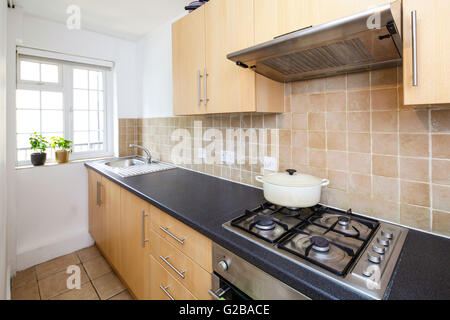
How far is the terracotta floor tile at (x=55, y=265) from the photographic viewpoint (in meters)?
2.17

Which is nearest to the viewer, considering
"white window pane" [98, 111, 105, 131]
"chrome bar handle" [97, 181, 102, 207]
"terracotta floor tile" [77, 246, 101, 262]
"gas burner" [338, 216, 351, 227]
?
"gas burner" [338, 216, 351, 227]

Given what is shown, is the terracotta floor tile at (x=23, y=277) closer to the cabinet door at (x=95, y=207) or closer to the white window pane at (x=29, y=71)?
the cabinet door at (x=95, y=207)

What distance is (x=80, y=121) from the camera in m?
2.71

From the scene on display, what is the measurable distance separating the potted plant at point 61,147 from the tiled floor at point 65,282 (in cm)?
106

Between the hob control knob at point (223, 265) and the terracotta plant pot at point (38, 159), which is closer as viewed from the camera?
the hob control knob at point (223, 265)

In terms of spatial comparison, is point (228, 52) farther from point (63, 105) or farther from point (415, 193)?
point (63, 105)

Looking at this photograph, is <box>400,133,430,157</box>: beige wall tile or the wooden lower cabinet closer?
<box>400,133,430,157</box>: beige wall tile

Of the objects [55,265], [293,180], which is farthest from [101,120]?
[293,180]

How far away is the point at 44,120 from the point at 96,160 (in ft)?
2.14

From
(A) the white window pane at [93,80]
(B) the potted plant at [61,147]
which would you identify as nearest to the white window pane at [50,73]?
(A) the white window pane at [93,80]

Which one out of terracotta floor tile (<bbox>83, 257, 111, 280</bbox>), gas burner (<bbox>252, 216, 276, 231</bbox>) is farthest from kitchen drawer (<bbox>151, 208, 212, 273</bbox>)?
terracotta floor tile (<bbox>83, 257, 111, 280</bbox>)

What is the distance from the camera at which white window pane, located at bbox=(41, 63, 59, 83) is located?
243 centimetres

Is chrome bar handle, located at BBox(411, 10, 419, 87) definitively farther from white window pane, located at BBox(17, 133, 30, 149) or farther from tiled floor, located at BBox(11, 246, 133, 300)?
white window pane, located at BBox(17, 133, 30, 149)

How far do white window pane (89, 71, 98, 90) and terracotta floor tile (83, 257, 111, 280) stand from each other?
78.6 inches
